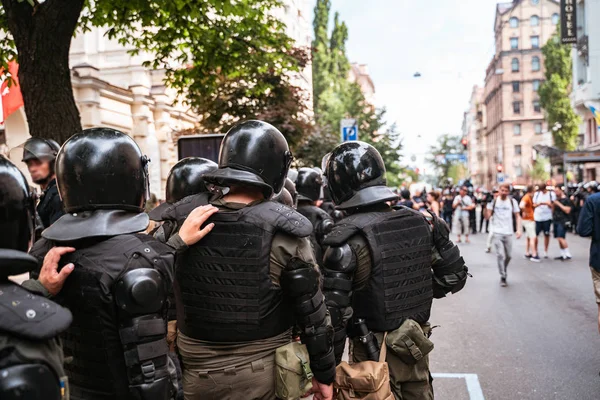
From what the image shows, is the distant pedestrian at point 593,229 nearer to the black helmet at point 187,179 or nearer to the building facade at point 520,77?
the black helmet at point 187,179

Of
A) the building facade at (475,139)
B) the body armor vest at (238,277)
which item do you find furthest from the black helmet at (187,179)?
the building facade at (475,139)

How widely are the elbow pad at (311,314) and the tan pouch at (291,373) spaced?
0.22ft

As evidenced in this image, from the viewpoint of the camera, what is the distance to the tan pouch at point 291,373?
2.77 metres

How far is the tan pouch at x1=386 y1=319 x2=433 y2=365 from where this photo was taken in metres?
3.38

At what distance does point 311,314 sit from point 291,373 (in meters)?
0.29

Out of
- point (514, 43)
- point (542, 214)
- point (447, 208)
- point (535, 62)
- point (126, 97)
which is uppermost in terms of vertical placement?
point (514, 43)

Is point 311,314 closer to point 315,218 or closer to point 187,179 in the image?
point 187,179

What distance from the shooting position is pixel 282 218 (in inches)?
111

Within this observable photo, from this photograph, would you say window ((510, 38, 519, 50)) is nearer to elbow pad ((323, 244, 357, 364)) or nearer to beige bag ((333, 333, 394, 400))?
elbow pad ((323, 244, 357, 364))

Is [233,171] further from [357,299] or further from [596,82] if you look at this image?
[596,82]

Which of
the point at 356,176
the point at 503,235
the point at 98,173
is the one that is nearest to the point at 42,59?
the point at 356,176

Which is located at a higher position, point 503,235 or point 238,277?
point 238,277

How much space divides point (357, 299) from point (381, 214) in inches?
20.8

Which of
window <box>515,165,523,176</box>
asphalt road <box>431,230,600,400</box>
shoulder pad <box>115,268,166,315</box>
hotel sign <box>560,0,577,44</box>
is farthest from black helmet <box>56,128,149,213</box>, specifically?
window <box>515,165,523,176</box>
